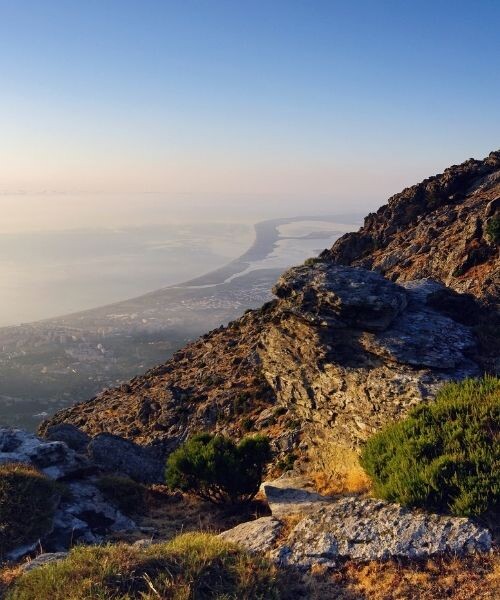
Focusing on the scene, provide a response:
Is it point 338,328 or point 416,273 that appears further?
point 416,273

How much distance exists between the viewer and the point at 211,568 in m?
8.85

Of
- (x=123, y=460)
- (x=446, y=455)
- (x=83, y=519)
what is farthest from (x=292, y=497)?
(x=123, y=460)

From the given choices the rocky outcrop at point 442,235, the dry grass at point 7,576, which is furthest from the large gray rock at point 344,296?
the dry grass at point 7,576

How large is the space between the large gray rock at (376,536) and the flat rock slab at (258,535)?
0.55 metres

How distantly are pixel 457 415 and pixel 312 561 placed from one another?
5.39 meters

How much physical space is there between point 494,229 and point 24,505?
1073 inches

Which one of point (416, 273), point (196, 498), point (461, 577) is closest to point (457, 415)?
point (461, 577)

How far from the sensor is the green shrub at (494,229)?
27.3 m

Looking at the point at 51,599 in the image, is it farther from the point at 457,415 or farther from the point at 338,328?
the point at 338,328

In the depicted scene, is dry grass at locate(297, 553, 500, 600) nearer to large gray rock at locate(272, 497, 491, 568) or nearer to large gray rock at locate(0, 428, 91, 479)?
large gray rock at locate(272, 497, 491, 568)

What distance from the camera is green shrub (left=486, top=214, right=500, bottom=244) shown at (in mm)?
27344

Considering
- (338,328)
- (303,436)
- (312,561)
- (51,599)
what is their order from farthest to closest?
(303,436) → (338,328) → (312,561) → (51,599)

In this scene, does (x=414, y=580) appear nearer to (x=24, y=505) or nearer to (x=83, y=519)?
(x=24, y=505)

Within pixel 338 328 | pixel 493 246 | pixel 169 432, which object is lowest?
pixel 169 432
